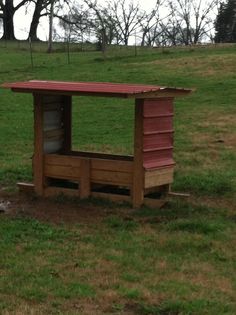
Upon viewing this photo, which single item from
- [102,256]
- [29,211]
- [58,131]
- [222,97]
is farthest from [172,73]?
[102,256]

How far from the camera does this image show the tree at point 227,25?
63963 millimetres

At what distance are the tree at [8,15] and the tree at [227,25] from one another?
2058 centimetres

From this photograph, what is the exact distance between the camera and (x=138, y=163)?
808 cm

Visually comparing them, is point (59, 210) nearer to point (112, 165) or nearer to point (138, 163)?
point (112, 165)

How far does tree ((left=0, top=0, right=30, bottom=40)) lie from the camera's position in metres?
55.9

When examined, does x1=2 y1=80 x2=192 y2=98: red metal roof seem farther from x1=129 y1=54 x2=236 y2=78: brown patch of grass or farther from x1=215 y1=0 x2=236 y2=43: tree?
x1=215 y1=0 x2=236 y2=43: tree

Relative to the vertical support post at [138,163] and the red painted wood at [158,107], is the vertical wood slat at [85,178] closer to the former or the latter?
the vertical support post at [138,163]

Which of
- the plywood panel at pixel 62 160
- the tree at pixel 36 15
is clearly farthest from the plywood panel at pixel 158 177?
the tree at pixel 36 15

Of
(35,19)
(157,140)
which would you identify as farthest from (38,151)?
(35,19)

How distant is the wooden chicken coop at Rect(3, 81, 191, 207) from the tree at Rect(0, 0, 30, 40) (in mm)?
48806

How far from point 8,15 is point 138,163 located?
5063 centimetres

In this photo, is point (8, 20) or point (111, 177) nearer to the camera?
point (111, 177)

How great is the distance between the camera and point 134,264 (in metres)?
5.81

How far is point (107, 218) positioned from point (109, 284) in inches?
90.1
